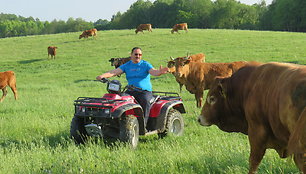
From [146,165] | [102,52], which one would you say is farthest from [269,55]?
[146,165]

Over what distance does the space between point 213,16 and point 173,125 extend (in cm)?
8911

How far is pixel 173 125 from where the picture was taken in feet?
22.5

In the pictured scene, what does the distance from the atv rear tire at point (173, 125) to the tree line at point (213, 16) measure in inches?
2834

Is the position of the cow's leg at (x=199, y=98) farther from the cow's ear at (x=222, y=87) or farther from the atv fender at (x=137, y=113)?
the cow's ear at (x=222, y=87)

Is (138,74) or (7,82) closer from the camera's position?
(138,74)

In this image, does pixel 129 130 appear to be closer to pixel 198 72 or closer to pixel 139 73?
pixel 139 73

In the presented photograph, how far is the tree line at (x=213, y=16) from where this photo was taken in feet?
255

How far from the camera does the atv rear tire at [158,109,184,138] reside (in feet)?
21.6

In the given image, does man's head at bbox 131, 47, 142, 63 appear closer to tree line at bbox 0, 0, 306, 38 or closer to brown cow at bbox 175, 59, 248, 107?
brown cow at bbox 175, 59, 248, 107

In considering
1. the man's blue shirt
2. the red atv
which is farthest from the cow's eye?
the man's blue shirt

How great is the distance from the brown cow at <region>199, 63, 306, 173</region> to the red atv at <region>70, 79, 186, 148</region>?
2.10 m

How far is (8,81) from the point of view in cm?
1370

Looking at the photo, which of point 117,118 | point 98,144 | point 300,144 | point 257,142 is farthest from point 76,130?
point 300,144

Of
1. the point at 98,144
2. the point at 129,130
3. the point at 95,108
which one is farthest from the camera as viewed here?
the point at 98,144
